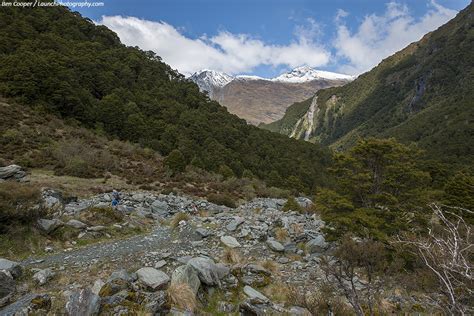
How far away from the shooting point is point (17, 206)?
10117 millimetres

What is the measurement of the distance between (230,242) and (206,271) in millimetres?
4537

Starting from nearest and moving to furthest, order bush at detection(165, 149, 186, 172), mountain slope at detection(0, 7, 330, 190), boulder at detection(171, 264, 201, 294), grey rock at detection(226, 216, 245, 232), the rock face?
boulder at detection(171, 264, 201, 294)
grey rock at detection(226, 216, 245, 232)
the rock face
bush at detection(165, 149, 186, 172)
mountain slope at detection(0, 7, 330, 190)

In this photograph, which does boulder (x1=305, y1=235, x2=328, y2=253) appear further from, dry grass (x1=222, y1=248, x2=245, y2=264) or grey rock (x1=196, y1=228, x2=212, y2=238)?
grey rock (x1=196, y1=228, x2=212, y2=238)

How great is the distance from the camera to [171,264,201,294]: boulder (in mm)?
6781

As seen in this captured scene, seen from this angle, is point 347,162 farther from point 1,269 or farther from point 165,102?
point 165,102

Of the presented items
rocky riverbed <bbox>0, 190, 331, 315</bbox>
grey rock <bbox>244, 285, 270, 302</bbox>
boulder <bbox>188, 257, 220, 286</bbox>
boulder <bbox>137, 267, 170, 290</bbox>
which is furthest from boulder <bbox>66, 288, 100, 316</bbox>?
grey rock <bbox>244, 285, 270, 302</bbox>

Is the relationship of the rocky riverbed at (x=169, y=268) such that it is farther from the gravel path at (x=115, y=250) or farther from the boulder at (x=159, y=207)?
the boulder at (x=159, y=207)

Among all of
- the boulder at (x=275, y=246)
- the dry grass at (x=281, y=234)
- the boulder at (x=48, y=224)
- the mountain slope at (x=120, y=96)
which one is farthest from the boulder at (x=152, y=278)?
the mountain slope at (x=120, y=96)

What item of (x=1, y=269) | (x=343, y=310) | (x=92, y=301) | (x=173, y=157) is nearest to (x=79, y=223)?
(x=1, y=269)

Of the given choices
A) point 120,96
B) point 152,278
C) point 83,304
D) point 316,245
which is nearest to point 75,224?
point 152,278

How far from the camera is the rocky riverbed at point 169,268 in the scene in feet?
19.8

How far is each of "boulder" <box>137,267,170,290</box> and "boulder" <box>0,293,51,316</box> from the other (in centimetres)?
195

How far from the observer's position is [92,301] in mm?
5496

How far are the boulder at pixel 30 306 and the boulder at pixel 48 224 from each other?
4.97 m
